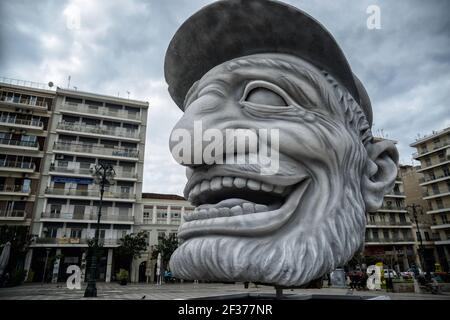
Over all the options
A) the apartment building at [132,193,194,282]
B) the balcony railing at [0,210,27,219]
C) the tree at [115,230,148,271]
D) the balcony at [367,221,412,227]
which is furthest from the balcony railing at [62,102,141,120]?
the balcony at [367,221,412,227]

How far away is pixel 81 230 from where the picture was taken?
2370 centimetres

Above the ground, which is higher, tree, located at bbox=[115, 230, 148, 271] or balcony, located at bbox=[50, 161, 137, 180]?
balcony, located at bbox=[50, 161, 137, 180]

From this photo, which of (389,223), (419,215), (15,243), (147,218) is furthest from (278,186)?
(419,215)

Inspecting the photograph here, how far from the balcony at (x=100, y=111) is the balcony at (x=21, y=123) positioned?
2.41 metres

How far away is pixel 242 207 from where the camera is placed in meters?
1.09

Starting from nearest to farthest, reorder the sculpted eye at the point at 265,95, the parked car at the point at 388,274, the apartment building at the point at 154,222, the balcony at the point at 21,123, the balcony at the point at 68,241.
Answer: the sculpted eye at the point at 265,95
the parked car at the point at 388,274
the balcony at the point at 68,241
the balcony at the point at 21,123
the apartment building at the point at 154,222

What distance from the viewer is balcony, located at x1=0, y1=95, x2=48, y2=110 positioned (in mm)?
24967

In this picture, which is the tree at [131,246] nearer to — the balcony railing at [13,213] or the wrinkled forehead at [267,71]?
the balcony railing at [13,213]

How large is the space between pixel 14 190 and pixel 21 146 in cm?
378

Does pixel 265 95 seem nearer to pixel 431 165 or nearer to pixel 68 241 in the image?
pixel 68 241

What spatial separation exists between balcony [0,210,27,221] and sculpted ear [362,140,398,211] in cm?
2710

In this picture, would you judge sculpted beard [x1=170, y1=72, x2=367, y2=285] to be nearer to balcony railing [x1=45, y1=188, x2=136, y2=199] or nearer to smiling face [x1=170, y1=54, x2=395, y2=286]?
smiling face [x1=170, y1=54, x2=395, y2=286]

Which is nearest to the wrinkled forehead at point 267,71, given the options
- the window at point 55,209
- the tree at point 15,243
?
the tree at point 15,243

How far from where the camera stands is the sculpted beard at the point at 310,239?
3.26ft
